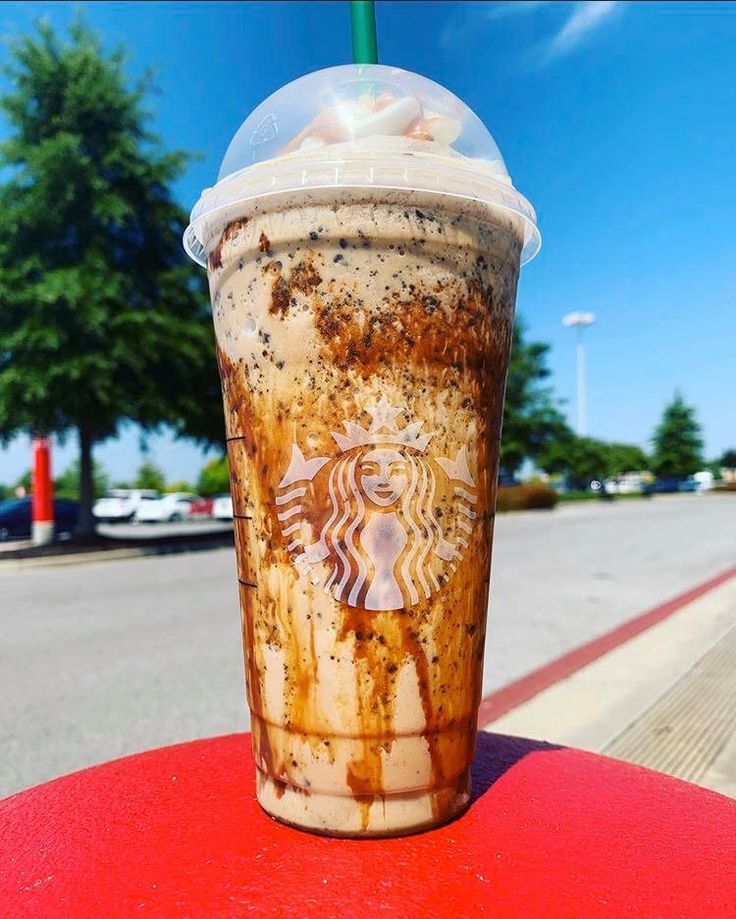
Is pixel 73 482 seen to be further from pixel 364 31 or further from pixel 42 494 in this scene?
pixel 364 31

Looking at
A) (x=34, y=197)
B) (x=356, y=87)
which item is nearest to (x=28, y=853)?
(x=356, y=87)

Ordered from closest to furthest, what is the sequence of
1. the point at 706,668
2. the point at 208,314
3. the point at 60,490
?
the point at 706,668 → the point at 208,314 → the point at 60,490

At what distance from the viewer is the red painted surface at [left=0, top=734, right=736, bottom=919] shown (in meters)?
1.08

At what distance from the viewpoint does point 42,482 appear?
1639 centimetres

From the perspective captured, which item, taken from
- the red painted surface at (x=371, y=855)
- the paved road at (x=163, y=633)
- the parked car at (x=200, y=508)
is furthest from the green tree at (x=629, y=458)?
the red painted surface at (x=371, y=855)

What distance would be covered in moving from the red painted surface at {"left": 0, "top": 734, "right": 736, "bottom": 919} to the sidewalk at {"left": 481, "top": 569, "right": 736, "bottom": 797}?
5.87 ft

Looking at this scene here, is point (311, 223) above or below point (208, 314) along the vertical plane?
below

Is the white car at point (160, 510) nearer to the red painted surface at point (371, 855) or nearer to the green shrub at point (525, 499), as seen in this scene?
the green shrub at point (525, 499)

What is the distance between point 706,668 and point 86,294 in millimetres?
11009

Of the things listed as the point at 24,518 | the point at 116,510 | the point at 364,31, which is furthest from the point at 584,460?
the point at 364,31

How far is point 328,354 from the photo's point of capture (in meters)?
1.24

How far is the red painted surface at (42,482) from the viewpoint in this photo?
16.3m

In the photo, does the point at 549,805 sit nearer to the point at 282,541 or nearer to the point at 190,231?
the point at 282,541

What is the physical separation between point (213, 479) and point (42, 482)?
2855 centimetres
